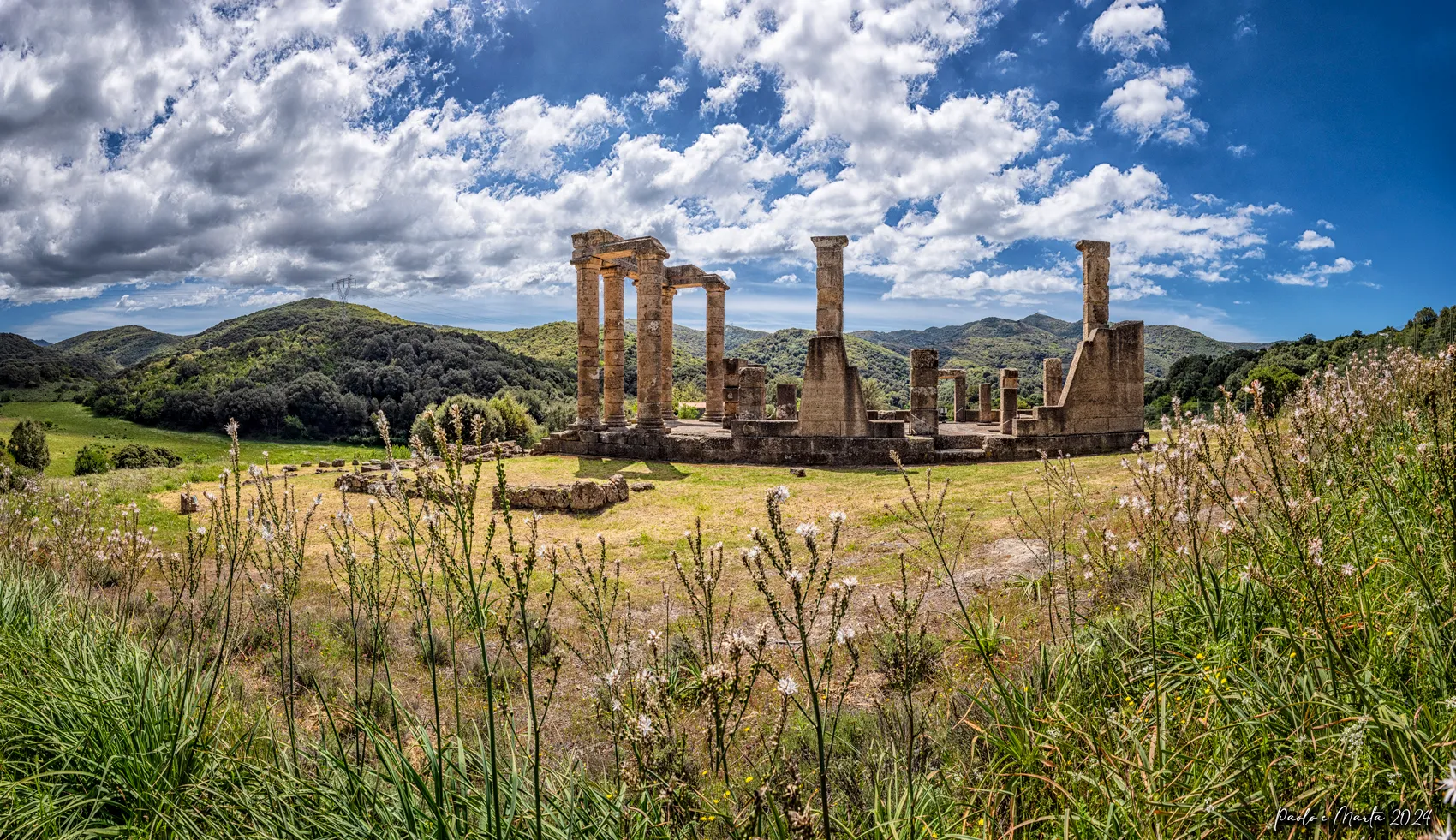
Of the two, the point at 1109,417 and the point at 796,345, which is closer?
the point at 1109,417

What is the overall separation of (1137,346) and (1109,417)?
6.25ft

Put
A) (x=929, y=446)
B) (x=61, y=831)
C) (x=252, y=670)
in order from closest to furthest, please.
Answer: (x=61, y=831)
(x=252, y=670)
(x=929, y=446)

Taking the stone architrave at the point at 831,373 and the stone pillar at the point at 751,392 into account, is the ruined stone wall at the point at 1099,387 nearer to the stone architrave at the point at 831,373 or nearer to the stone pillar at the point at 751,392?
the stone architrave at the point at 831,373

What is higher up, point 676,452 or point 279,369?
point 279,369

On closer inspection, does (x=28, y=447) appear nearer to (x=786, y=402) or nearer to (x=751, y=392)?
(x=751, y=392)

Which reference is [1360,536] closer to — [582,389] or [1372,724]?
[1372,724]

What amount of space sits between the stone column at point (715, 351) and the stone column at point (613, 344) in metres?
4.51

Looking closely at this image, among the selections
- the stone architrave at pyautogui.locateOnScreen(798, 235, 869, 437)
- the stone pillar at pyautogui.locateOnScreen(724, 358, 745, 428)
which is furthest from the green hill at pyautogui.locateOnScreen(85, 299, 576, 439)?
the stone architrave at pyautogui.locateOnScreen(798, 235, 869, 437)

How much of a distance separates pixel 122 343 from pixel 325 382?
67874 mm

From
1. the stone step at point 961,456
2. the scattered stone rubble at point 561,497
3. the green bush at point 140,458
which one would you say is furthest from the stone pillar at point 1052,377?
the green bush at point 140,458

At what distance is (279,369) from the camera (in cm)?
4700

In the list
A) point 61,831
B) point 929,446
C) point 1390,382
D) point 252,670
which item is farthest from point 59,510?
point 929,446

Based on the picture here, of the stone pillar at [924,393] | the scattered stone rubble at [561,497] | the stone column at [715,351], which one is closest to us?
the scattered stone rubble at [561,497]

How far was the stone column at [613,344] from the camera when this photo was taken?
2197 centimetres
